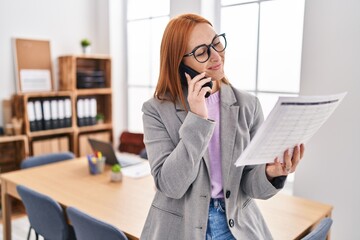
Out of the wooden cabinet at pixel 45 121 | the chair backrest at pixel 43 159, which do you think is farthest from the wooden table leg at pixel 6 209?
the wooden cabinet at pixel 45 121

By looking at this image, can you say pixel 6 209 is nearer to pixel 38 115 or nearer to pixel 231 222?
pixel 38 115

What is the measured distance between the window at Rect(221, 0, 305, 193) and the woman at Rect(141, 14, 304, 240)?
1806mm

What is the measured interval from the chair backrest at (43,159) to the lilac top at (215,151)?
2097 mm

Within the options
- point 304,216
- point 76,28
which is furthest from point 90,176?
point 76,28

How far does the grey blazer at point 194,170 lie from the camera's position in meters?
1.06

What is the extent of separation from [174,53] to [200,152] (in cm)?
35

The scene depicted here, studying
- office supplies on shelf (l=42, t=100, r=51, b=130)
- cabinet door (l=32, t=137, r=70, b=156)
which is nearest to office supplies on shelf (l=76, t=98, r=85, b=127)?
cabinet door (l=32, t=137, r=70, b=156)

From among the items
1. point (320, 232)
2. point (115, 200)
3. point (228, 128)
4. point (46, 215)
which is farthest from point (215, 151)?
point (46, 215)

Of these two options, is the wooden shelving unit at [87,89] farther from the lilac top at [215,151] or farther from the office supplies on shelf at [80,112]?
the lilac top at [215,151]

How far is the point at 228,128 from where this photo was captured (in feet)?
3.90

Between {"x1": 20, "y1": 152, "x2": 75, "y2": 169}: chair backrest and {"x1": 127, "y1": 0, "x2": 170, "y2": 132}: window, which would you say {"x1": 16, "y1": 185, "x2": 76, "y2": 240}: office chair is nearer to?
{"x1": 20, "y1": 152, "x2": 75, "y2": 169}: chair backrest

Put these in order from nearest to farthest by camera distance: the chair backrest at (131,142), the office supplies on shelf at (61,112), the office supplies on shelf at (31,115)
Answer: the office supplies on shelf at (31,115)
the office supplies on shelf at (61,112)
the chair backrest at (131,142)

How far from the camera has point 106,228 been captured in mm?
1477

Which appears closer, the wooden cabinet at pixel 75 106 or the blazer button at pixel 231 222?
Result: the blazer button at pixel 231 222
